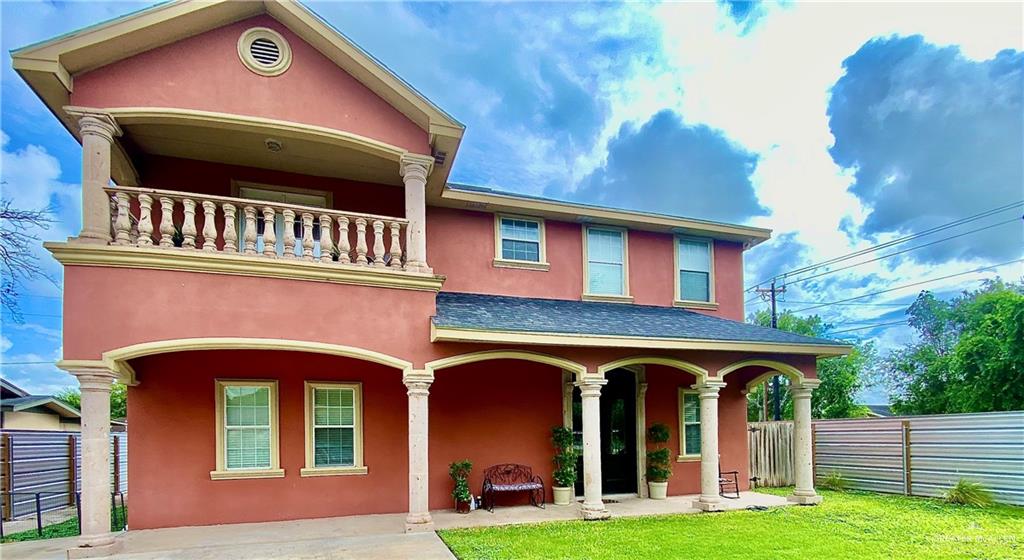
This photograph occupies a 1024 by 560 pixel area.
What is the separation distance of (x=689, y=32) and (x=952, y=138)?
38.7m

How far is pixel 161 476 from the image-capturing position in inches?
313

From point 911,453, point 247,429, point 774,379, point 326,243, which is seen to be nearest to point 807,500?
point 911,453

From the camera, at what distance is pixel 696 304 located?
39.6 ft

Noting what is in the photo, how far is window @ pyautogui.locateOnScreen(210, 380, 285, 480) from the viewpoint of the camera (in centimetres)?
830

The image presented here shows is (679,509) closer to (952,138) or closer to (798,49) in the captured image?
(798,49)

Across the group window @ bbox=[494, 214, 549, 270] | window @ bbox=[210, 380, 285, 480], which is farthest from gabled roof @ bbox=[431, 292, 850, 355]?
window @ bbox=[210, 380, 285, 480]

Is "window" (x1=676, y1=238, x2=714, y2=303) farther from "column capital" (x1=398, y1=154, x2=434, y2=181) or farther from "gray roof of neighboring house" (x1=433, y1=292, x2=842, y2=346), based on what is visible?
"column capital" (x1=398, y1=154, x2=434, y2=181)

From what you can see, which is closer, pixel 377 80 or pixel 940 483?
pixel 377 80

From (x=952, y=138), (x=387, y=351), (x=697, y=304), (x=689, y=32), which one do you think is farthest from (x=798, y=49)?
(x=387, y=351)

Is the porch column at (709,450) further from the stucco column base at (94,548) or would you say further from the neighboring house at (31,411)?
the neighboring house at (31,411)

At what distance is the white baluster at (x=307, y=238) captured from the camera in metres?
7.42

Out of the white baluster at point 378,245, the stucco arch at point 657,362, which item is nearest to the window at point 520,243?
the stucco arch at point 657,362

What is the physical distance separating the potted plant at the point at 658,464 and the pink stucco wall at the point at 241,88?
7262mm

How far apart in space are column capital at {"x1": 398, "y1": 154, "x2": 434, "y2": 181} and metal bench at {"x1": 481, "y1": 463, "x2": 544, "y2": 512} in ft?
17.9
